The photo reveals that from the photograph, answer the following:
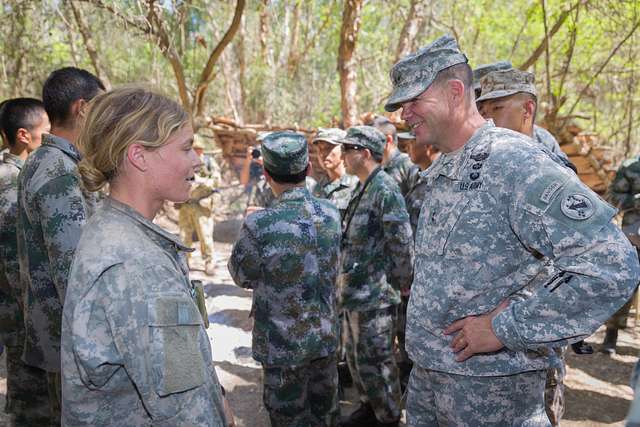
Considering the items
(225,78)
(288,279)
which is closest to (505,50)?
(225,78)

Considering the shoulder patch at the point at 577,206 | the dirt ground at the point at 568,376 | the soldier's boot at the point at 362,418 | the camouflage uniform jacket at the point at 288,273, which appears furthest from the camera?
the dirt ground at the point at 568,376

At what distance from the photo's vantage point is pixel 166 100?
140 centimetres

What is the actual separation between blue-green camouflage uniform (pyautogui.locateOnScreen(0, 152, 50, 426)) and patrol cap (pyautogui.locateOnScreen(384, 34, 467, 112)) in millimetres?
2296

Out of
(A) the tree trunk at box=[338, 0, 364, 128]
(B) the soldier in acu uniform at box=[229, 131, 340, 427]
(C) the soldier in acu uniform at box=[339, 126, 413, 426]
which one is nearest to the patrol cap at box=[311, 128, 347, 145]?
(C) the soldier in acu uniform at box=[339, 126, 413, 426]

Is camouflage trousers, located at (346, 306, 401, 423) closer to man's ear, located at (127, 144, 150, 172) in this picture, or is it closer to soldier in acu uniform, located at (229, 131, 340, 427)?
soldier in acu uniform, located at (229, 131, 340, 427)

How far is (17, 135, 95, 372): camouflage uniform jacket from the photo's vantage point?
192cm

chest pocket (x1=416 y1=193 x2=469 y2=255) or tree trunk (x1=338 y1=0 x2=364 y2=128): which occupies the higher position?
tree trunk (x1=338 y1=0 x2=364 y2=128)

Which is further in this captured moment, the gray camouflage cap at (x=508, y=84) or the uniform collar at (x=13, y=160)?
the uniform collar at (x=13, y=160)

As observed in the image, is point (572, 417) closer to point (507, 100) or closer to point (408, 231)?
point (408, 231)

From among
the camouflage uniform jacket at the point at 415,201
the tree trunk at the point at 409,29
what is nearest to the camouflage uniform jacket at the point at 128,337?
the camouflage uniform jacket at the point at 415,201

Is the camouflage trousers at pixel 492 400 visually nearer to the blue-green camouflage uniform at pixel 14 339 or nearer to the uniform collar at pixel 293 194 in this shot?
the uniform collar at pixel 293 194

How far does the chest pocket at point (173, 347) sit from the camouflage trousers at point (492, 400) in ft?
3.23

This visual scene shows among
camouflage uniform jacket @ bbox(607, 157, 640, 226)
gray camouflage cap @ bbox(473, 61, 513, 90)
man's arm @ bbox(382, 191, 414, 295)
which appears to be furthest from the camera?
camouflage uniform jacket @ bbox(607, 157, 640, 226)

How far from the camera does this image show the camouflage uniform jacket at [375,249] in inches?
129
